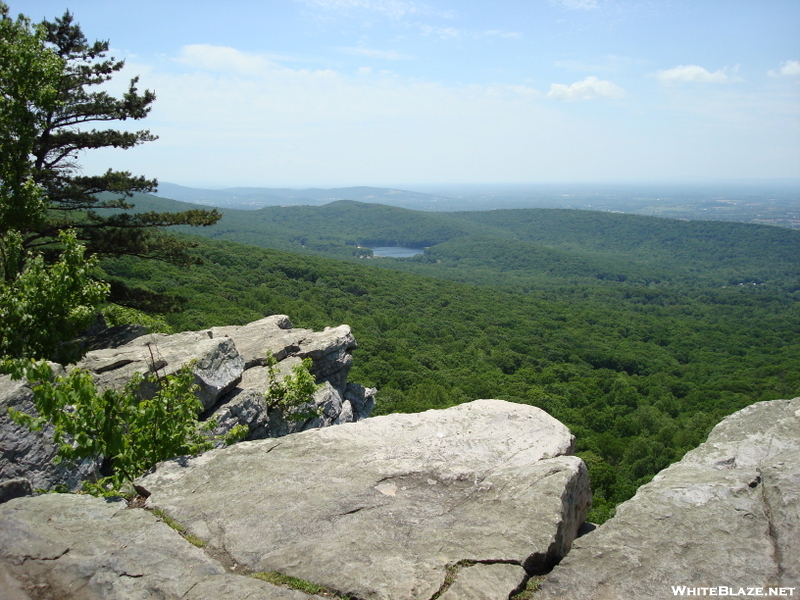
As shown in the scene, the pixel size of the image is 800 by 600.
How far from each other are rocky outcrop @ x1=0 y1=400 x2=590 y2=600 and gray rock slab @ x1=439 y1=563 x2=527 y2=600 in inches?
0.5

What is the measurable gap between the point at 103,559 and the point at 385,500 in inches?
112

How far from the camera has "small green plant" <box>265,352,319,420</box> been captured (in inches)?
441

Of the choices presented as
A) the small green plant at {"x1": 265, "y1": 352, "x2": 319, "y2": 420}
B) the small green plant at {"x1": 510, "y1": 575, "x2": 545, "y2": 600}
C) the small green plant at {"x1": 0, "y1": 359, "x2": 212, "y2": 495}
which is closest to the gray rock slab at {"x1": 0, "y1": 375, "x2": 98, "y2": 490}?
the small green plant at {"x1": 0, "y1": 359, "x2": 212, "y2": 495}

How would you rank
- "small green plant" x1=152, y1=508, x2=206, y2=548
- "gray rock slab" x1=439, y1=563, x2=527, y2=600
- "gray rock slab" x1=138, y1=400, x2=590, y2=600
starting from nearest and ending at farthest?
"gray rock slab" x1=439, y1=563, x2=527, y2=600 → "gray rock slab" x1=138, y1=400, x2=590, y2=600 → "small green plant" x1=152, y1=508, x2=206, y2=548

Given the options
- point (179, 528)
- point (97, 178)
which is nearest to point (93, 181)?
point (97, 178)

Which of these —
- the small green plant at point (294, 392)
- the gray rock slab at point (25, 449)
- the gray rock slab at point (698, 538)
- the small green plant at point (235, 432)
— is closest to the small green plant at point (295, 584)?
the gray rock slab at point (698, 538)

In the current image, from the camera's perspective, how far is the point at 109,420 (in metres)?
6.09

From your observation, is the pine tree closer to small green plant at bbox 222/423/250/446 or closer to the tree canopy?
the tree canopy

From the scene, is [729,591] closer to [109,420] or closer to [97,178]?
[109,420]

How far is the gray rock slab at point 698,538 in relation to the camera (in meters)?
4.22

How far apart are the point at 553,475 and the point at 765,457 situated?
3.06m

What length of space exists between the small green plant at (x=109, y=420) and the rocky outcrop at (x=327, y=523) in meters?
0.46

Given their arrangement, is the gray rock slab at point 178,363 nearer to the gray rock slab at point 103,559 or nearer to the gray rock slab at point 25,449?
the gray rock slab at point 25,449

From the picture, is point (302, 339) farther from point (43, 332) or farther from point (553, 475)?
point (553, 475)
